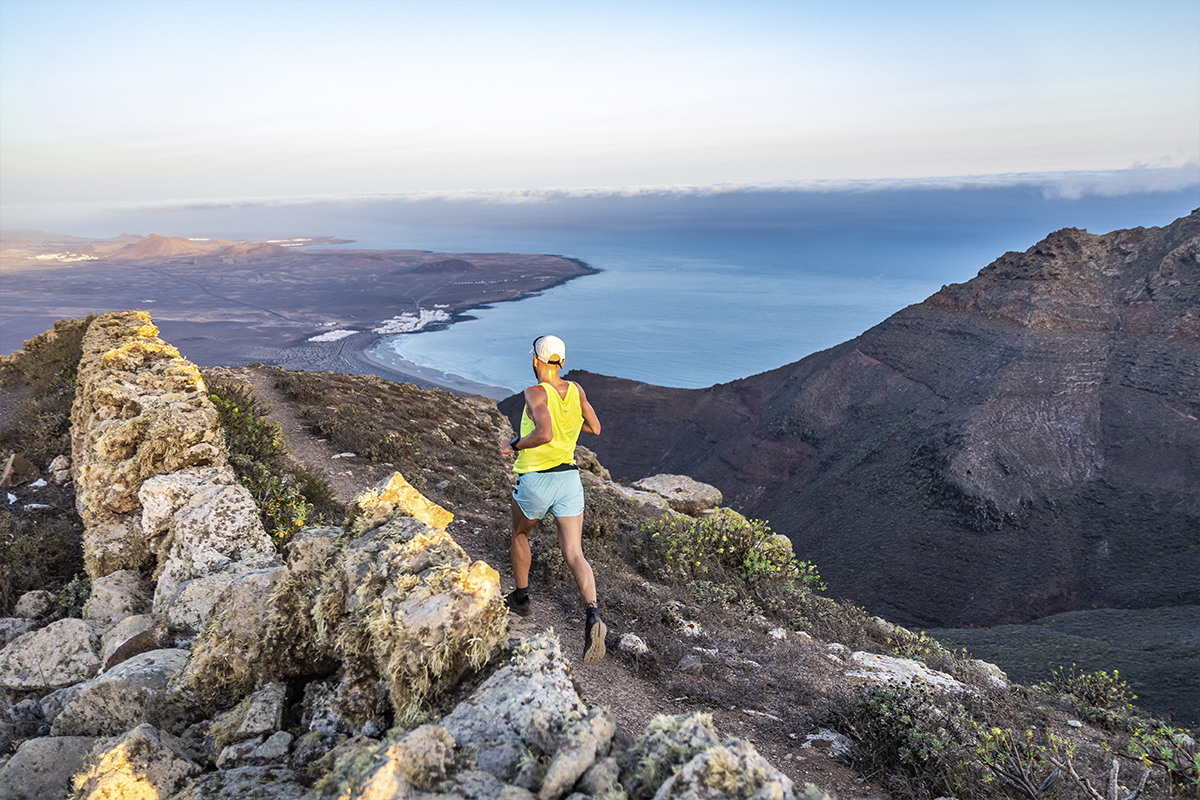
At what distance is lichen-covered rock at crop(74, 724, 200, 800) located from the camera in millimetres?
2588

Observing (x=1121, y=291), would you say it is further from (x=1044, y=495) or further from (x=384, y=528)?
(x=384, y=528)

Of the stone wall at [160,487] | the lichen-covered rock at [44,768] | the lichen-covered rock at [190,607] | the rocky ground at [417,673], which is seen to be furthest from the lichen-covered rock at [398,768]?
the stone wall at [160,487]

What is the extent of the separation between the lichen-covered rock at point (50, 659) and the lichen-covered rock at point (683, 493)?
11522 mm

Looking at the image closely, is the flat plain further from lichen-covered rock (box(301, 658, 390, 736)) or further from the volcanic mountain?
lichen-covered rock (box(301, 658, 390, 736))

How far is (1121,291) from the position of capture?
3859cm

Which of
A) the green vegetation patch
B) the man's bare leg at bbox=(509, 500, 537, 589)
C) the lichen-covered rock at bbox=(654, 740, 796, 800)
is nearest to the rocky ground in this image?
the lichen-covered rock at bbox=(654, 740, 796, 800)

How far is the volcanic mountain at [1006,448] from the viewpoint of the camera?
28.0 meters

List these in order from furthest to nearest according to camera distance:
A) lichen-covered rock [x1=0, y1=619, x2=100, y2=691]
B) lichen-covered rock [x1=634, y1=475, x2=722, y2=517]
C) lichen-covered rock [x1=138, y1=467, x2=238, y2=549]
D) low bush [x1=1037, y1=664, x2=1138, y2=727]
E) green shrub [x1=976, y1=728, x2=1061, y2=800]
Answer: lichen-covered rock [x1=634, y1=475, x2=722, y2=517]
low bush [x1=1037, y1=664, x2=1138, y2=727]
lichen-covered rock [x1=138, y1=467, x2=238, y2=549]
lichen-covered rock [x1=0, y1=619, x2=100, y2=691]
green shrub [x1=976, y1=728, x2=1061, y2=800]

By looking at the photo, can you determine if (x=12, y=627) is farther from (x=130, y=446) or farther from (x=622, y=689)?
(x=622, y=689)

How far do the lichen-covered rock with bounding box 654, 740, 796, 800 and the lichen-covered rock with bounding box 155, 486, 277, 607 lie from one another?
3921mm

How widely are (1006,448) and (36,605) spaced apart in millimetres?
38915

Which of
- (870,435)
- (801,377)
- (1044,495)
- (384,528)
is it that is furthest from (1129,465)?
(384,528)

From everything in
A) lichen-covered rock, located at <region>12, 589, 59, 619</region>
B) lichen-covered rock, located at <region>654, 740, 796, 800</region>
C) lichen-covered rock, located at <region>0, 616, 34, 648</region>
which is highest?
lichen-covered rock, located at <region>654, 740, 796, 800</region>

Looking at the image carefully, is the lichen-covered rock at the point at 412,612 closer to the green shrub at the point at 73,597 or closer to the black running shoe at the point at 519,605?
the black running shoe at the point at 519,605
